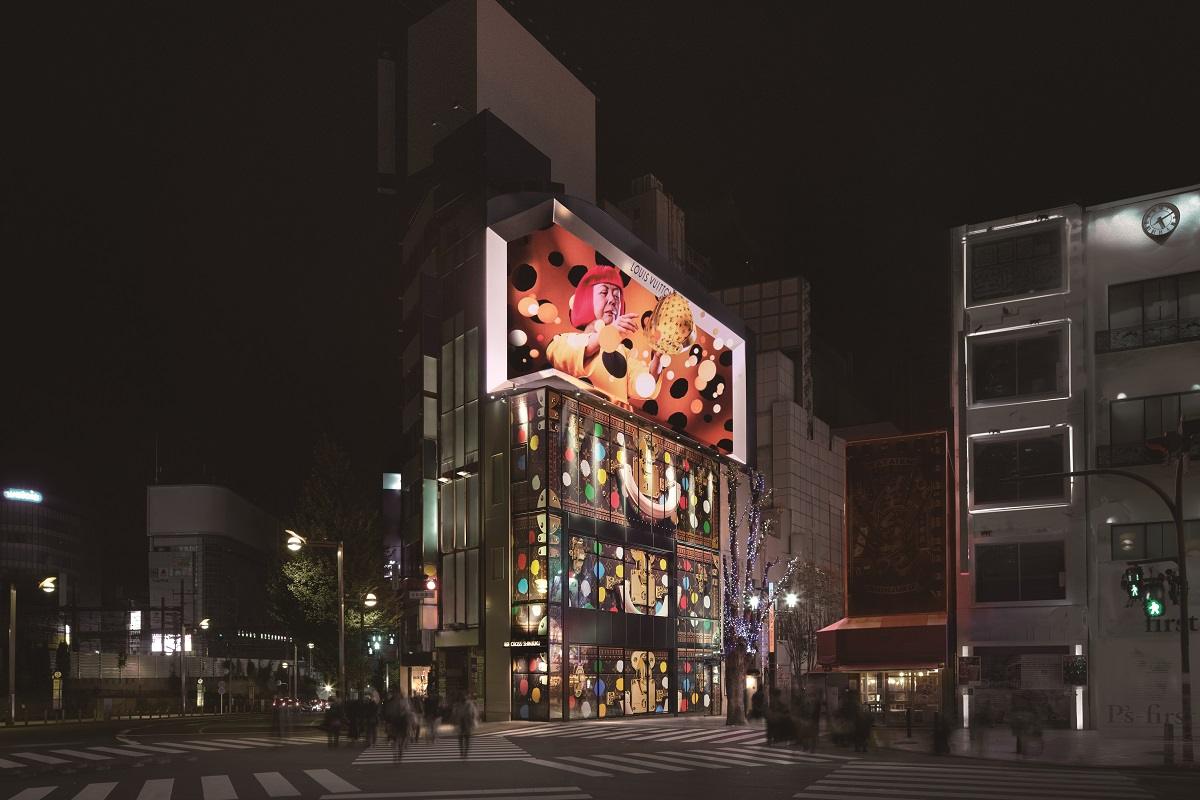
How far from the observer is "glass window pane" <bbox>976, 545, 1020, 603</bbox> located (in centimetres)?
3994

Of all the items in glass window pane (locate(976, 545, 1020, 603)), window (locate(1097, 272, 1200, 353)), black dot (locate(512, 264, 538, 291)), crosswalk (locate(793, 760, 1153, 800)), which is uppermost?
black dot (locate(512, 264, 538, 291))

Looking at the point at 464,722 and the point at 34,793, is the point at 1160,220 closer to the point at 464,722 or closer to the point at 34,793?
the point at 464,722

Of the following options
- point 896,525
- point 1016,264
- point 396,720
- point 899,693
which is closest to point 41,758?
point 396,720

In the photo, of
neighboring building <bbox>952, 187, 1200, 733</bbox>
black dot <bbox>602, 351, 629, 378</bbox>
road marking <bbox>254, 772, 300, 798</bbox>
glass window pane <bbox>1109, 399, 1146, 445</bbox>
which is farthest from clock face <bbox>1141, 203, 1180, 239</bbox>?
road marking <bbox>254, 772, 300, 798</bbox>

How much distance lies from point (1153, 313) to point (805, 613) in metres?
52.2

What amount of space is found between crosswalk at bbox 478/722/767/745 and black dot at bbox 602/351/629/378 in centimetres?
1741

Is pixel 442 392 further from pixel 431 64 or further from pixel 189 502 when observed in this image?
pixel 189 502

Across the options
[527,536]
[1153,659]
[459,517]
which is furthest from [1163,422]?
[459,517]

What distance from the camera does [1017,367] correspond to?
135ft

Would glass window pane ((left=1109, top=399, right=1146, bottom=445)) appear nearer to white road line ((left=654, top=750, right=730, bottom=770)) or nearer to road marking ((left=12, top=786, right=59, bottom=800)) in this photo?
white road line ((left=654, top=750, right=730, bottom=770))

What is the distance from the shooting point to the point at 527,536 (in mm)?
49875

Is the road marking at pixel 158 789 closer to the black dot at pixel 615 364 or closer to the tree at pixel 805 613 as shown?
the black dot at pixel 615 364

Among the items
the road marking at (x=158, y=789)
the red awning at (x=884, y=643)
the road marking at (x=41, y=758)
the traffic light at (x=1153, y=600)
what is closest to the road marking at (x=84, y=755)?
the road marking at (x=41, y=758)

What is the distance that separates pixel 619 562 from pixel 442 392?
12139mm
